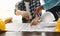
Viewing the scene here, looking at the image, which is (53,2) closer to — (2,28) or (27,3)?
(2,28)

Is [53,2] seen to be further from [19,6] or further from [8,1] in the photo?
[8,1]

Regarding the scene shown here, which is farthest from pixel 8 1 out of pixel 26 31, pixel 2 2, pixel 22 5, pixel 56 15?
pixel 26 31

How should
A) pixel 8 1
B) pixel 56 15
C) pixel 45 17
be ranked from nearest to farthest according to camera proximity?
pixel 45 17 < pixel 56 15 < pixel 8 1

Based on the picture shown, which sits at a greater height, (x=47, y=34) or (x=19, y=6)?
(x=19, y=6)

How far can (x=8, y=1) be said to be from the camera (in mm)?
A: 2074

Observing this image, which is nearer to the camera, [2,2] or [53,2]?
[53,2]

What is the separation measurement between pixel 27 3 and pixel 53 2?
533 millimetres

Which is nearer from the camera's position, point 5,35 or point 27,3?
point 5,35

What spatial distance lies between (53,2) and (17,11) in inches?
19.9

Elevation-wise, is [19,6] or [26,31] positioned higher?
[19,6]

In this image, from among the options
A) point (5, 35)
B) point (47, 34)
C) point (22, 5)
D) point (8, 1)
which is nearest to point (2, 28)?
point (5, 35)

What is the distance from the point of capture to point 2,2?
6.96 ft

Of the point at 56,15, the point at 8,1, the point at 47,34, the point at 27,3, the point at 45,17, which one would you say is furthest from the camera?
the point at 8,1

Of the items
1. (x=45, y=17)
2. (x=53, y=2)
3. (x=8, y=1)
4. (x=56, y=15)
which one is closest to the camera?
(x=53, y=2)
